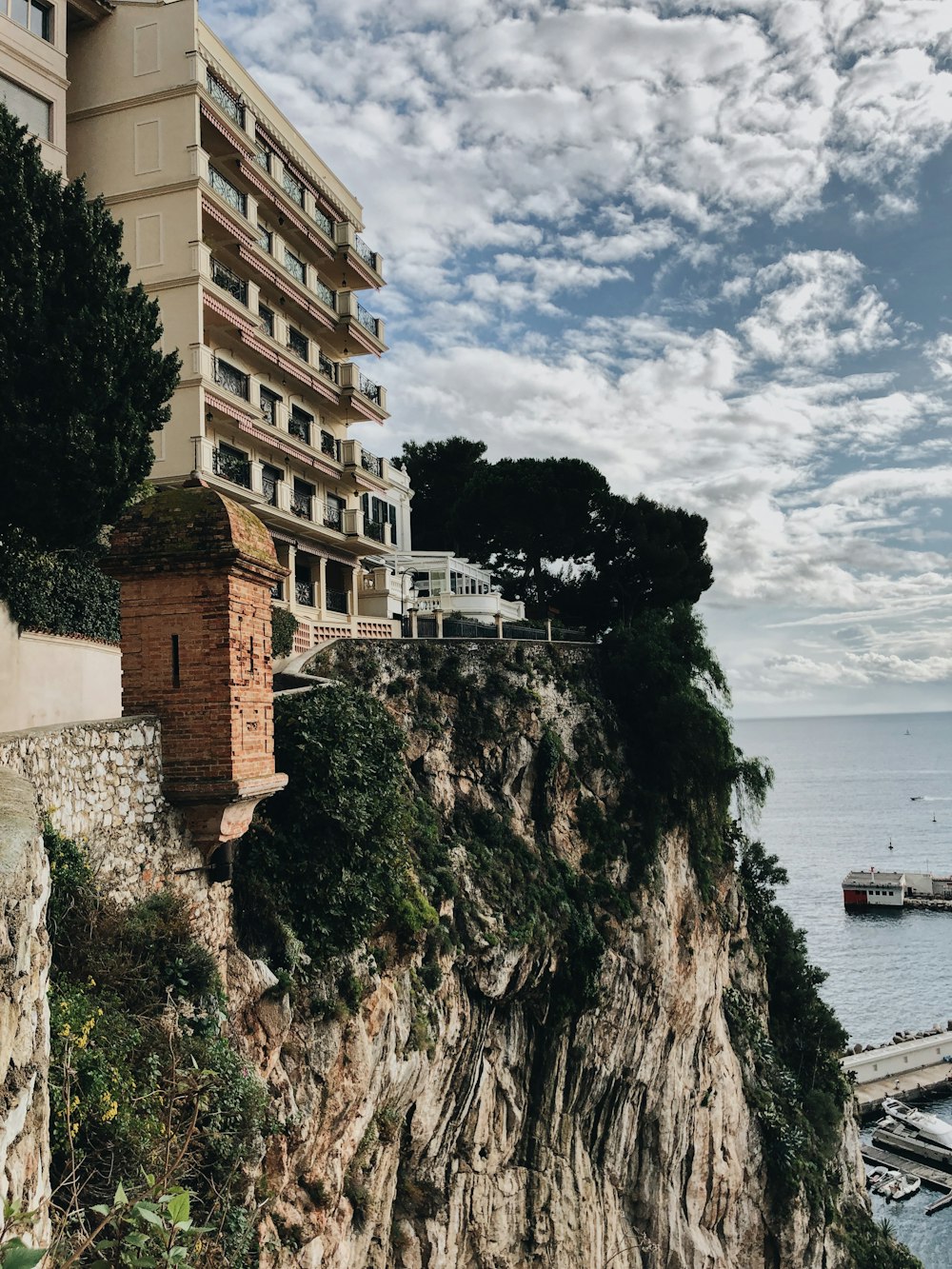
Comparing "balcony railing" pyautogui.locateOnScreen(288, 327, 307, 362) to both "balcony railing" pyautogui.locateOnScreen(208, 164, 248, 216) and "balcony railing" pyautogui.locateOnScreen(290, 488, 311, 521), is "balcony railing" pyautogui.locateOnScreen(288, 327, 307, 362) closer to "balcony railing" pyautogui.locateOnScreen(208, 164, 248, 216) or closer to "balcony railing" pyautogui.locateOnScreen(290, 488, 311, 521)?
"balcony railing" pyautogui.locateOnScreen(208, 164, 248, 216)

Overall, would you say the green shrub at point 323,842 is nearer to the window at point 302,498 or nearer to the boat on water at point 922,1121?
the window at point 302,498

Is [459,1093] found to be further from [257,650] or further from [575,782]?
[257,650]

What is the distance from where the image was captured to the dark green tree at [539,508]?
43031 mm

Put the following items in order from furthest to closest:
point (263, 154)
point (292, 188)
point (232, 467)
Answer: point (292, 188), point (263, 154), point (232, 467)

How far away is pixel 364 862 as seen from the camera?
13203mm

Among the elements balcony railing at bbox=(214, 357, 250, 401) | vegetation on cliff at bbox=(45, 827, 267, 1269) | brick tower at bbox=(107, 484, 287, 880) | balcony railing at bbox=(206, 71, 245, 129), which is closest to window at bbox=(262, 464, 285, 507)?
balcony railing at bbox=(214, 357, 250, 401)

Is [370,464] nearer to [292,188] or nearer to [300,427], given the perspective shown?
[300,427]

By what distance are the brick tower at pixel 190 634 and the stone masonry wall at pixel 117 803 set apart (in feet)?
0.96

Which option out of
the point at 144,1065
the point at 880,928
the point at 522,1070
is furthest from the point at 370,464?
the point at 880,928

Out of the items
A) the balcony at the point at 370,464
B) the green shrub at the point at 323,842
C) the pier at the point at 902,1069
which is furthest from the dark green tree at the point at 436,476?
the green shrub at the point at 323,842

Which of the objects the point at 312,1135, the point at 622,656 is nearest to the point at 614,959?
the point at 622,656

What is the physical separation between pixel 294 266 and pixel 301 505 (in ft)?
26.5

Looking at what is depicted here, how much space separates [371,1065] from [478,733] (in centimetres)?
1139

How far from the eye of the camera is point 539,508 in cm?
4344
